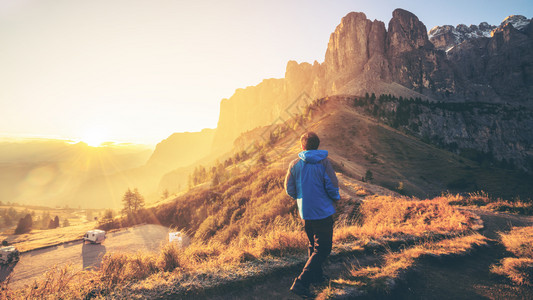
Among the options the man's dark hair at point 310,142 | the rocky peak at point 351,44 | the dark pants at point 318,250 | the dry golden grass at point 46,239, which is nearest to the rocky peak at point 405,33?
the rocky peak at point 351,44

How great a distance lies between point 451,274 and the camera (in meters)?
4.71

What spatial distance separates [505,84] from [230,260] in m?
289

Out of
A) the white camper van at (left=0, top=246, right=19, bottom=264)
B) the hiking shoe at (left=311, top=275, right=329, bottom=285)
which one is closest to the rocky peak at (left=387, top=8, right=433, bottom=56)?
the hiking shoe at (left=311, top=275, right=329, bottom=285)

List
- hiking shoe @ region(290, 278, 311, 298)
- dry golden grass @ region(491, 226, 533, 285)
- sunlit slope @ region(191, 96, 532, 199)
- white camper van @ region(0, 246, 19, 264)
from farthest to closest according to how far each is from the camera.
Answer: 1. sunlit slope @ region(191, 96, 532, 199)
2. white camper van @ region(0, 246, 19, 264)
3. dry golden grass @ region(491, 226, 533, 285)
4. hiking shoe @ region(290, 278, 311, 298)

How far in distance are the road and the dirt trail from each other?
28078 mm

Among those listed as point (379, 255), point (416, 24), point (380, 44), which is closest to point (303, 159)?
point (379, 255)

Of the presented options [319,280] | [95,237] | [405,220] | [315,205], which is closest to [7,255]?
[95,237]

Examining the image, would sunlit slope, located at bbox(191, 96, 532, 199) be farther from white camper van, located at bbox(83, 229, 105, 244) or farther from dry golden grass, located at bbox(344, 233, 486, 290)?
white camper van, located at bbox(83, 229, 105, 244)

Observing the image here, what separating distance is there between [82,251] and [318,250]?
48.0 m

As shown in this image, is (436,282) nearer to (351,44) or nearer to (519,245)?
(519,245)

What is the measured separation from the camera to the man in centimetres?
404

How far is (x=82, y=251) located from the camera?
36.9 meters

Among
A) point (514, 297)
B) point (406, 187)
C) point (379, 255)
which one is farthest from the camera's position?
point (406, 187)

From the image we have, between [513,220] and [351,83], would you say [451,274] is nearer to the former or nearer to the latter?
[513,220]
